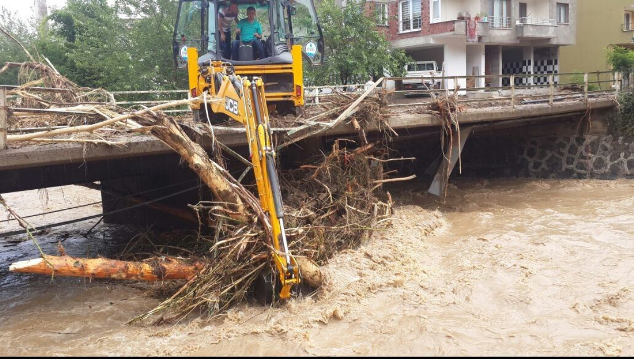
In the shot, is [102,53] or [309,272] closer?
[309,272]

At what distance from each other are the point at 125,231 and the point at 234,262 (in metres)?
7.93

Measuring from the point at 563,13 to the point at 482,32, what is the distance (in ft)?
25.9

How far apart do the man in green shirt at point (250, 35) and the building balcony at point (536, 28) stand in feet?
81.2

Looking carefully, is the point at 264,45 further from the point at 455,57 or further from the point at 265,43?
the point at 455,57

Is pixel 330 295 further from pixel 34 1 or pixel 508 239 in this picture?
pixel 34 1

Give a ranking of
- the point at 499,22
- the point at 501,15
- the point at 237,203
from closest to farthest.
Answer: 1. the point at 237,203
2. the point at 499,22
3. the point at 501,15

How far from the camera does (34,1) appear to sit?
1330 inches

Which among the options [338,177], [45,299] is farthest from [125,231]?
[338,177]

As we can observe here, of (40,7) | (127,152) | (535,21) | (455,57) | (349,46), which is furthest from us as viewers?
(40,7)

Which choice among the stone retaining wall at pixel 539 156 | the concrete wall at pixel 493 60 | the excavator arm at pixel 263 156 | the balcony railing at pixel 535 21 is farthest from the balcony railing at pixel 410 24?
the excavator arm at pixel 263 156

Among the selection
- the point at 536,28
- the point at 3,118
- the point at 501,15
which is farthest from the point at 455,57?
the point at 3,118

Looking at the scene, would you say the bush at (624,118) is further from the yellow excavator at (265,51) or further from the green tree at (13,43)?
the green tree at (13,43)

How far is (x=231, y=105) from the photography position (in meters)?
7.61

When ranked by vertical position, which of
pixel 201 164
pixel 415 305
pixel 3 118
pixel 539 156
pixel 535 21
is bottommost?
pixel 415 305
